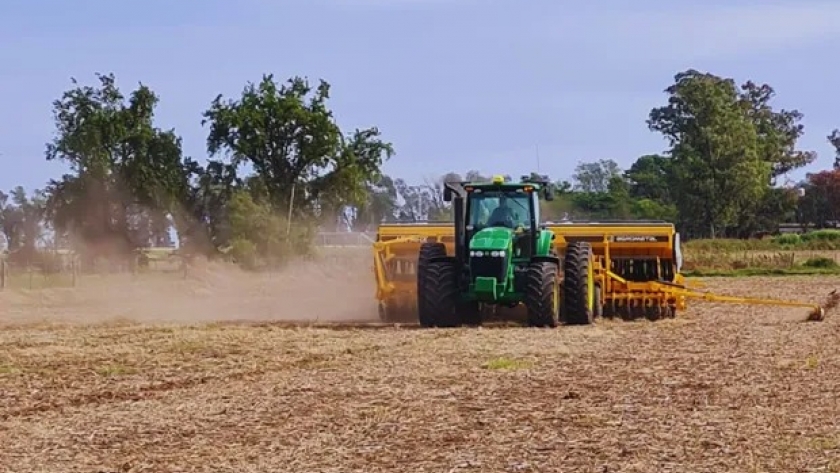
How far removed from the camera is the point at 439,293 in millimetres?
22078

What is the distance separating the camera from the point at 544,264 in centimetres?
2194

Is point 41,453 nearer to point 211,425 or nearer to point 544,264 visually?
point 211,425

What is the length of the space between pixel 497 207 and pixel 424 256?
147 cm

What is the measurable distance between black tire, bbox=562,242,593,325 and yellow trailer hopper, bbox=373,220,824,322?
951 millimetres

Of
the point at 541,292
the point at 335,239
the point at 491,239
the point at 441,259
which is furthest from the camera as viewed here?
the point at 335,239

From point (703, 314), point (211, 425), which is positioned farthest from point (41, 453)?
point (703, 314)

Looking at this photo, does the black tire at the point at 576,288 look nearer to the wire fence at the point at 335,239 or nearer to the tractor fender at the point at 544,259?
the tractor fender at the point at 544,259

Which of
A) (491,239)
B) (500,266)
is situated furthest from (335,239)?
(500,266)

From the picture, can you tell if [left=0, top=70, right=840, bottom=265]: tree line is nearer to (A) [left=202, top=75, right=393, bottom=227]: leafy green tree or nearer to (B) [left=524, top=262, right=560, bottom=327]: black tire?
(A) [left=202, top=75, right=393, bottom=227]: leafy green tree

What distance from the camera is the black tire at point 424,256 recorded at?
22.2m

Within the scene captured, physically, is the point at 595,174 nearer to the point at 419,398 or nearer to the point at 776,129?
the point at 776,129

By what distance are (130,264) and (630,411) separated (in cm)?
4624

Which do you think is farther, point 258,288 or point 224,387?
point 258,288

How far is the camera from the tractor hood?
21.8 metres
